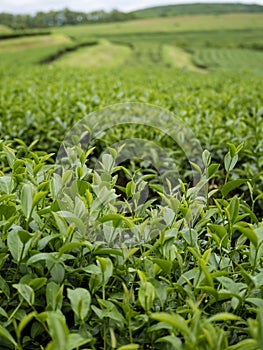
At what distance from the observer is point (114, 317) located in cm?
109

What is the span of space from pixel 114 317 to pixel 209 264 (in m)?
0.36

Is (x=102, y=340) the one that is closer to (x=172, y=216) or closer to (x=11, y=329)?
(x=11, y=329)

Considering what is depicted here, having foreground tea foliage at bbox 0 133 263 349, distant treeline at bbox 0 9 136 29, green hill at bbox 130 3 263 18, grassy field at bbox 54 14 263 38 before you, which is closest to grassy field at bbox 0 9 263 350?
foreground tea foliage at bbox 0 133 263 349

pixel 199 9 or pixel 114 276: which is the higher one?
pixel 199 9

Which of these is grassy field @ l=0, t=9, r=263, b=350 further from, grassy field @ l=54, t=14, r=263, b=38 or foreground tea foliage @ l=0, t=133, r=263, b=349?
grassy field @ l=54, t=14, r=263, b=38

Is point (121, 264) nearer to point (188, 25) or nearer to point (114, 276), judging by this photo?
point (114, 276)

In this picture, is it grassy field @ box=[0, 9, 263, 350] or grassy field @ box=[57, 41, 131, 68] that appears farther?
grassy field @ box=[57, 41, 131, 68]

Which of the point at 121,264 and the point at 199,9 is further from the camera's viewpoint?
the point at 199,9

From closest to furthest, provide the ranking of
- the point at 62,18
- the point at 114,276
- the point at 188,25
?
1. the point at 114,276
2. the point at 188,25
3. the point at 62,18

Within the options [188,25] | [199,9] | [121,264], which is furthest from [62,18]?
[121,264]

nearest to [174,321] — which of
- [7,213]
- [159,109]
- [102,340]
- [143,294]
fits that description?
[143,294]

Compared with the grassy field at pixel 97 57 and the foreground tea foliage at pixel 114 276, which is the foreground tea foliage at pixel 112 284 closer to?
the foreground tea foliage at pixel 114 276


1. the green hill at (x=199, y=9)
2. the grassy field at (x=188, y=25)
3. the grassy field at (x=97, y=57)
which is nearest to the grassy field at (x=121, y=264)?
the grassy field at (x=97, y=57)

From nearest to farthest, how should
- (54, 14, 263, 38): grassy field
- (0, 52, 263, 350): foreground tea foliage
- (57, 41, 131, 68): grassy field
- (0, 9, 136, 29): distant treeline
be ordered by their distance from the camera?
(0, 52, 263, 350): foreground tea foliage < (57, 41, 131, 68): grassy field < (54, 14, 263, 38): grassy field < (0, 9, 136, 29): distant treeline
